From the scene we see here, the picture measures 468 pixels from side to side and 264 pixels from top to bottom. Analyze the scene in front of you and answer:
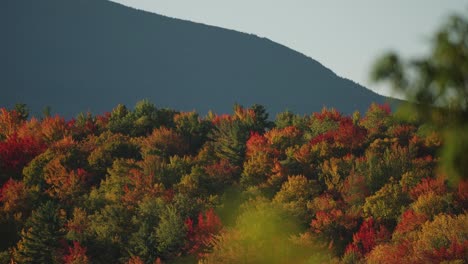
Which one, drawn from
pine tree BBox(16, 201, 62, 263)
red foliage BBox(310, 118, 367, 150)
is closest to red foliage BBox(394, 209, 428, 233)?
red foliage BBox(310, 118, 367, 150)

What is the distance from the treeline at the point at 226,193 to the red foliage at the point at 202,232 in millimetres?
189

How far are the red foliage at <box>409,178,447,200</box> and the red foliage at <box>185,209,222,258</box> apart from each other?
24026 mm

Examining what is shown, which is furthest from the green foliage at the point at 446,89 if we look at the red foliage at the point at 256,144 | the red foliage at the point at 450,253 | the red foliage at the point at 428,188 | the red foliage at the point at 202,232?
the red foliage at the point at 256,144

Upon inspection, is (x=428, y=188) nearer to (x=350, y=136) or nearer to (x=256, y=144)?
(x=350, y=136)

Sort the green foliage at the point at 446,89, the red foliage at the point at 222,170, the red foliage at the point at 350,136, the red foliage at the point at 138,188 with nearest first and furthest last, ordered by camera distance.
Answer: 1. the green foliage at the point at 446,89
2. the red foliage at the point at 138,188
3. the red foliage at the point at 222,170
4. the red foliage at the point at 350,136

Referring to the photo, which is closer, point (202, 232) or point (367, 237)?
point (367, 237)

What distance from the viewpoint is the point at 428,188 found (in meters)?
88.1

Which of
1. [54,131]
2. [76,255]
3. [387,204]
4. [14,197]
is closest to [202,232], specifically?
[76,255]

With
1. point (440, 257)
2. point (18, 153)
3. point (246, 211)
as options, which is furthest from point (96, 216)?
point (440, 257)

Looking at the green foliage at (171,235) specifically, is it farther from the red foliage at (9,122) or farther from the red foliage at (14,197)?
the red foliage at (9,122)

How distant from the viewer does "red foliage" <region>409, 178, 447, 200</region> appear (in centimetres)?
8750

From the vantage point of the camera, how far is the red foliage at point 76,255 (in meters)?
76.9

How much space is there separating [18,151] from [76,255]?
47169 mm

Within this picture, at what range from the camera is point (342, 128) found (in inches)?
4594
